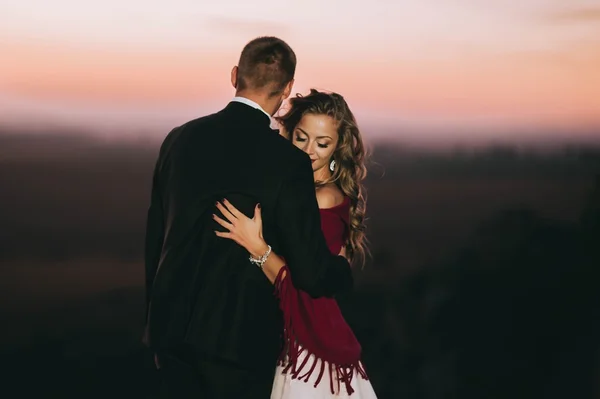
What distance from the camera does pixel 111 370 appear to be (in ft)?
20.4

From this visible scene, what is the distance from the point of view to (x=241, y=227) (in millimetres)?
2455

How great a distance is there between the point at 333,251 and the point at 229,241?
24.3 inches

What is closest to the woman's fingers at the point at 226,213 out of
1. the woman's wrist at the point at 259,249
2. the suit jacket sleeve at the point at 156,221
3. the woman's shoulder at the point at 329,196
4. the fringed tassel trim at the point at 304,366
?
the woman's wrist at the point at 259,249

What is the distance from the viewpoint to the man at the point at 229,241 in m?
2.48

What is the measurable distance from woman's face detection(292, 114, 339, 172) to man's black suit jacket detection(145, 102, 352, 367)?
22.8 inches

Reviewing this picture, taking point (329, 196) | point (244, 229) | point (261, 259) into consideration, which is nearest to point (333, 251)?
point (329, 196)

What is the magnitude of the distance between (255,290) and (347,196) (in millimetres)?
750

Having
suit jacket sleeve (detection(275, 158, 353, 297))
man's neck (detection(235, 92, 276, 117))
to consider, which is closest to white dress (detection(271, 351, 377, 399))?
suit jacket sleeve (detection(275, 158, 353, 297))

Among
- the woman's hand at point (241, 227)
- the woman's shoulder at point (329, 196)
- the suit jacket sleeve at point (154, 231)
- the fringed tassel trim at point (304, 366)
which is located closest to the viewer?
the woman's hand at point (241, 227)

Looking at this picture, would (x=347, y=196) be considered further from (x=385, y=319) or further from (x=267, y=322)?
(x=385, y=319)

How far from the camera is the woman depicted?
2.89 meters

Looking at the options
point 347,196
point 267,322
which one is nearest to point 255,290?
point 267,322

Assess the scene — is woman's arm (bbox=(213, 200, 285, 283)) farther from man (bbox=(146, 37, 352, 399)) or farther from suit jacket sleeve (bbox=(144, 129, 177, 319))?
suit jacket sleeve (bbox=(144, 129, 177, 319))

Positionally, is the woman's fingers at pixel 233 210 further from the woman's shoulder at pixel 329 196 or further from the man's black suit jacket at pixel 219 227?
the woman's shoulder at pixel 329 196
